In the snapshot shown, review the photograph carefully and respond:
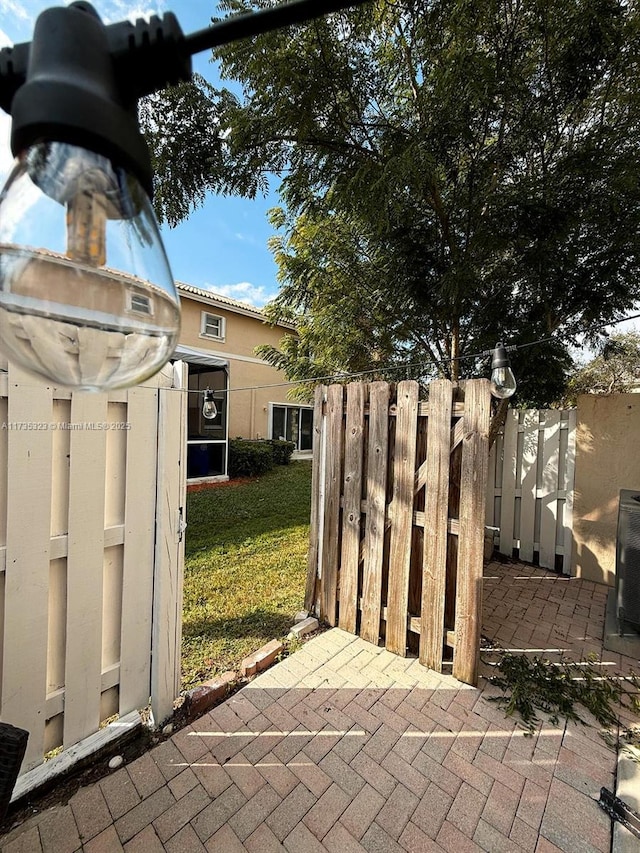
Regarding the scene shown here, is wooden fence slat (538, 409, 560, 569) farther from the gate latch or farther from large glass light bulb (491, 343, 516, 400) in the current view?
the gate latch

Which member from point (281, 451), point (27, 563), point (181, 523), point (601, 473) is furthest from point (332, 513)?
point (281, 451)

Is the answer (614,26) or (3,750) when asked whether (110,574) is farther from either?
(614,26)

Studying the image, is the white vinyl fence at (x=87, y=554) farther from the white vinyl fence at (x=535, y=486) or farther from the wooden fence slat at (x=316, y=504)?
the white vinyl fence at (x=535, y=486)

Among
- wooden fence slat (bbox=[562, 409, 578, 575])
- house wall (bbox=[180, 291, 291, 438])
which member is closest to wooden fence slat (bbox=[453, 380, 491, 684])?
wooden fence slat (bbox=[562, 409, 578, 575])

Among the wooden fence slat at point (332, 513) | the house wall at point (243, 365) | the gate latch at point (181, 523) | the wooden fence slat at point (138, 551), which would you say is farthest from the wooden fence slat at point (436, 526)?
the house wall at point (243, 365)

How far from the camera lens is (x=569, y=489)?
4.25 m

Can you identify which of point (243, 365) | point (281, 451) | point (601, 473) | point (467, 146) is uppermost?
point (467, 146)

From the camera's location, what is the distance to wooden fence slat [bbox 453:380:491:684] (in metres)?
2.27

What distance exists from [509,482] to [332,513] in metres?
2.85

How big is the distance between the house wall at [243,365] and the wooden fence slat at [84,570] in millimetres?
9112

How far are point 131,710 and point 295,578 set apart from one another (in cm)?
207

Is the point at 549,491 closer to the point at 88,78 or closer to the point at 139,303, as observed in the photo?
the point at 139,303

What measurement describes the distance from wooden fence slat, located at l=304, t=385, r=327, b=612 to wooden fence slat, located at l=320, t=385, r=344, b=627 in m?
0.08

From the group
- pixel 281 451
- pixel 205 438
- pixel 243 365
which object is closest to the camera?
pixel 205 438
